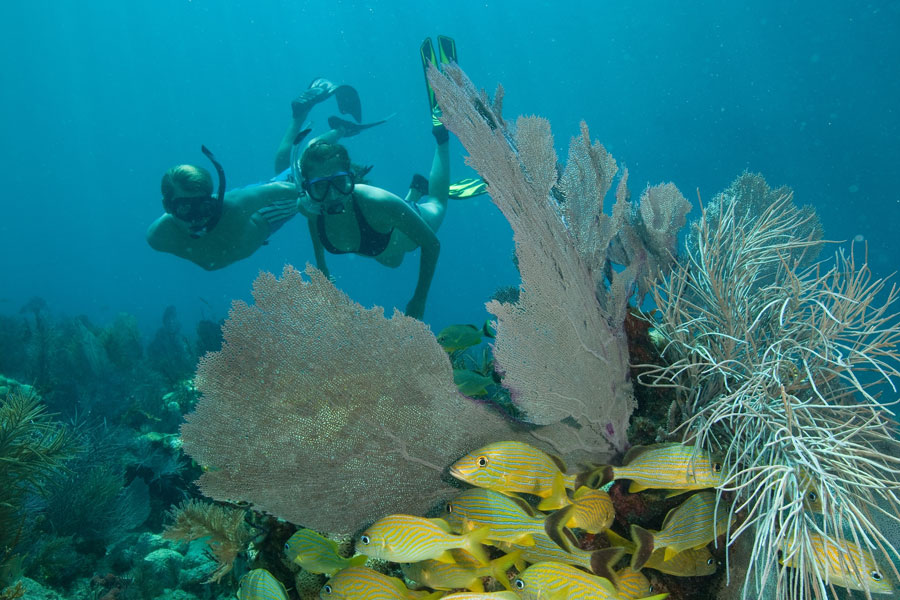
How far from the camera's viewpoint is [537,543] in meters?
2.01

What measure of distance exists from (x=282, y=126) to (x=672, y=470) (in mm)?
127760

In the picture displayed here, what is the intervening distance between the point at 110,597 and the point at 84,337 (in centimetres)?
991

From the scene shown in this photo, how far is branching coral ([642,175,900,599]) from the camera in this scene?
1.70 metres

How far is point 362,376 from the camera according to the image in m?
2.31

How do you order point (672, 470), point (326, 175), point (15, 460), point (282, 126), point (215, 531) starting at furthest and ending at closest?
point (282, 126)
point (326, 175)
point (15, 460)
point (215, 531)
point (672, 470)

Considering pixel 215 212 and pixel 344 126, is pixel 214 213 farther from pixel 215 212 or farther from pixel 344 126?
pixel 344 126

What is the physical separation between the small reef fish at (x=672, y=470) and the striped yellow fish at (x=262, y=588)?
1547mm

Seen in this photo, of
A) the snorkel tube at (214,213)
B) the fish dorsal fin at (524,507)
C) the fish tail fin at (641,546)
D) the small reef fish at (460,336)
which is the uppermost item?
the snorkel tube at (214,213)

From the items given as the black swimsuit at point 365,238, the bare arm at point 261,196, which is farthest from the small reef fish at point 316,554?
the bare arm at point 261,196

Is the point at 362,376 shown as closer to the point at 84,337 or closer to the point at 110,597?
A: the point at 110,597

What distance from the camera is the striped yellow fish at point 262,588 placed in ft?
6.47

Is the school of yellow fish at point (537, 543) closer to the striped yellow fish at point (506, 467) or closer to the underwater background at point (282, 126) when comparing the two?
the striped yellow fish at point (506, 467)

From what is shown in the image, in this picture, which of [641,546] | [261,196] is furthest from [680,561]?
[261,196]

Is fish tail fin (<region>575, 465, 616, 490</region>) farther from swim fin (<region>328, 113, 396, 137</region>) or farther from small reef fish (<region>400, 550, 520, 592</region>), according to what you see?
swim fin (<region>328, 113, 396, 137</region>)
